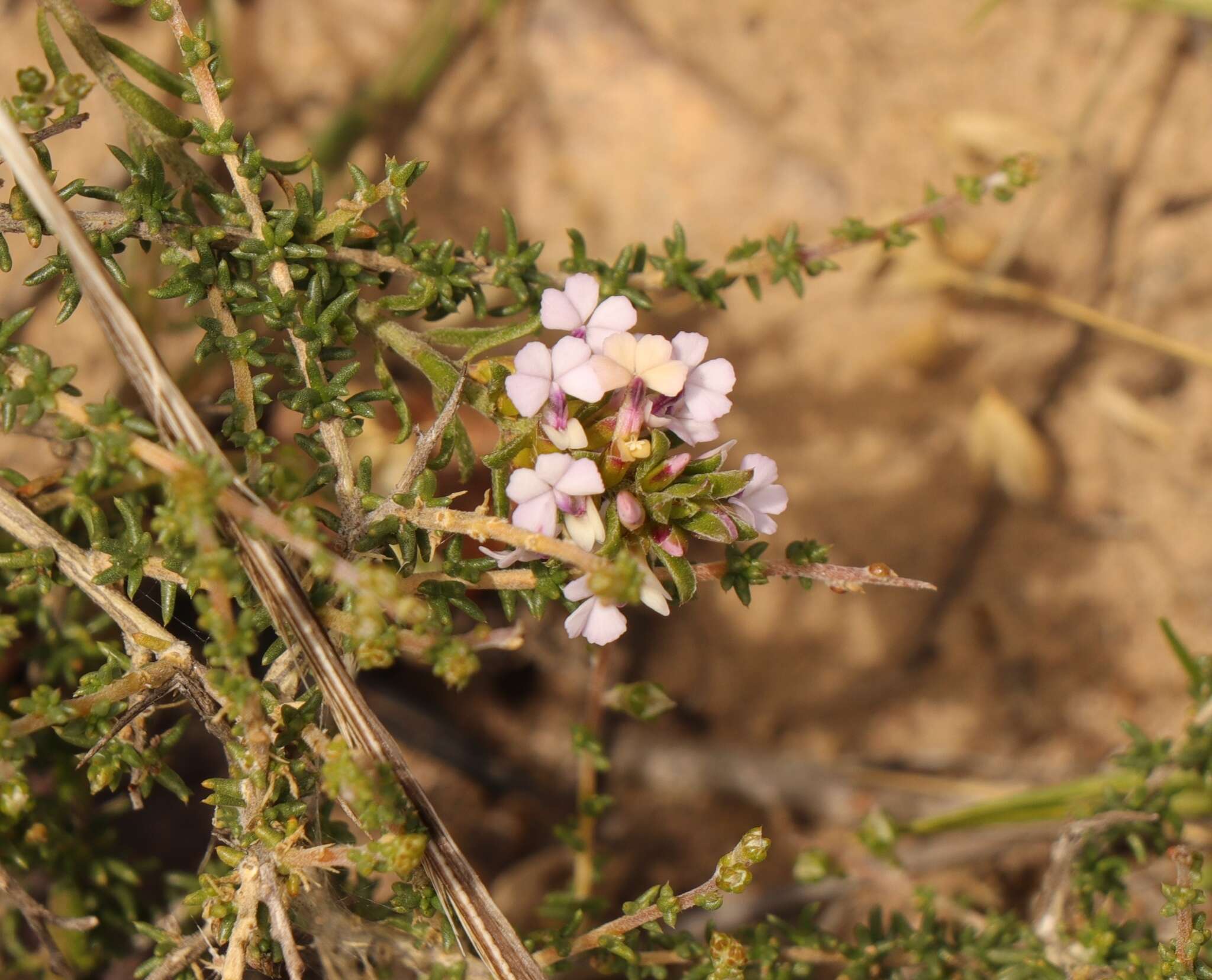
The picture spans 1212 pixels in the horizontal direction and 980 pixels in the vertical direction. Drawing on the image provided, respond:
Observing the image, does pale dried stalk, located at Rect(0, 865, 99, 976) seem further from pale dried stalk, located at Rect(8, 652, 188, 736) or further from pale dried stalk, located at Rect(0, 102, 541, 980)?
pale dried stalk, located at Rect(0, 102, 541, 980)

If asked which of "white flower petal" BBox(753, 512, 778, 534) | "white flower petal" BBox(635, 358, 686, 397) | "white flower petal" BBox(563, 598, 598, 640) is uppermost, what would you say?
"white flower petal" BBox(635, 358, 686, 397)

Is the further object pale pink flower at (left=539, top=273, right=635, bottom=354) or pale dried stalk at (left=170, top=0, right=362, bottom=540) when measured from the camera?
pale dried stalk at (left=170, top=0, right=362, bottom=540)

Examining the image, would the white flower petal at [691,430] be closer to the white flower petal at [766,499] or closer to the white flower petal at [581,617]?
the white flower petal at [766,499]

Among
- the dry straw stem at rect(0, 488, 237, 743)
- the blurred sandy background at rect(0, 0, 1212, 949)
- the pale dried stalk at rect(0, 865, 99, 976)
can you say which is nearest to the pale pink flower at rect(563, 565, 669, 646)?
the dry straw stem at rect(0, 488, 237, 743)

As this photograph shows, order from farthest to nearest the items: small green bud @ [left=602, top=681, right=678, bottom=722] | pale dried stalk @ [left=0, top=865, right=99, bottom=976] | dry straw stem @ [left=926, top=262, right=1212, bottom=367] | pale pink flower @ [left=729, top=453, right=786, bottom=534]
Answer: dry straw stem @ [left=926, top=262, right=1212, bottom=367], small green bud @ [left=602, top=681, right=678, bottom=722], pale dried stalk @ [left=0, top=865, right=99, bottom=976], pale pink flower @ [left=729, top=453, right=786, bottom=534]

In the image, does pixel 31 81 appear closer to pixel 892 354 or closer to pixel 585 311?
pixel 585 311

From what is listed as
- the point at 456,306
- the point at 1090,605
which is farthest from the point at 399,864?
the point at 1090,605

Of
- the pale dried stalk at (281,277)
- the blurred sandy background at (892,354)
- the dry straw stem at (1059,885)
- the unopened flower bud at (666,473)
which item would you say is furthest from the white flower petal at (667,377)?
the blurred sandy background at (892,354)

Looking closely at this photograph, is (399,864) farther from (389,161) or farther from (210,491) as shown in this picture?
(389,161)

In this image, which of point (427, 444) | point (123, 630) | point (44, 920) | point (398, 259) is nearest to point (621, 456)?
point (427, 444)
